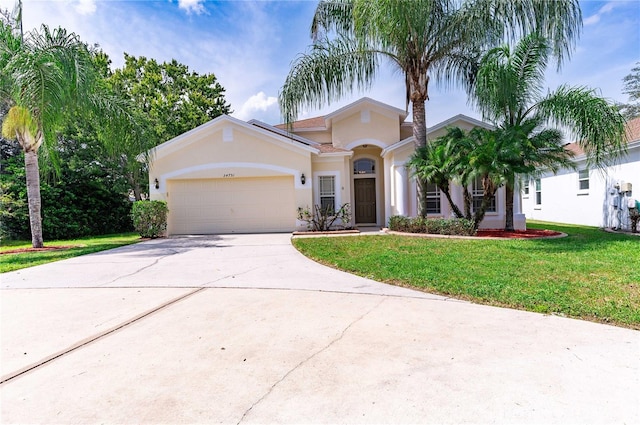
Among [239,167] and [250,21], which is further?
[239,167]

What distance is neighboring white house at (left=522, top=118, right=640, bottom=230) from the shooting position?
12.9 m

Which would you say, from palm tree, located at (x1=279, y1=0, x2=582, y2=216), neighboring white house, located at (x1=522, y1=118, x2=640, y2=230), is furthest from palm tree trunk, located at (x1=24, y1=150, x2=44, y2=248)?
neighboring white house, located at (x1=522, y1=118, x2=640, y2=230)

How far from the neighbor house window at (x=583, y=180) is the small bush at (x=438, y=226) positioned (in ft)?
29.4

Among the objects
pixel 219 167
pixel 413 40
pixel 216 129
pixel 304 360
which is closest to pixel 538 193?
pixel 413 40

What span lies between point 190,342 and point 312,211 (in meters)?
11.0

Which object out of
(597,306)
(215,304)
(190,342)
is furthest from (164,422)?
(597,306)

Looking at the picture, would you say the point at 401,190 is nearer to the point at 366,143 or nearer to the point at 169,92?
the point at 366,143

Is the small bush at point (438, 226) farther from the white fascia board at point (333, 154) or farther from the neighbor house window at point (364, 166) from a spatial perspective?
the neighbor house window at point (364, 166)

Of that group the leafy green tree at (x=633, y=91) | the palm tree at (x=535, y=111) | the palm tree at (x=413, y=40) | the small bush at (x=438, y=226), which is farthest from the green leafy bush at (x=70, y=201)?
the leafy green tree at (x=633, y=91)

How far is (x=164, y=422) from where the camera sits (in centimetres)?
229

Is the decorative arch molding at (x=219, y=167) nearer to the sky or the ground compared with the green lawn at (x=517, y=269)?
nearer to the sky

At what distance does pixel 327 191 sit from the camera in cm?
1502

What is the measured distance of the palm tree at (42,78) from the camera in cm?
925

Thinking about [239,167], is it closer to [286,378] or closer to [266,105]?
[266,105]
